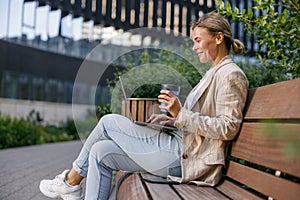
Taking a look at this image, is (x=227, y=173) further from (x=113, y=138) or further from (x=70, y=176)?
(x=70, y=176)

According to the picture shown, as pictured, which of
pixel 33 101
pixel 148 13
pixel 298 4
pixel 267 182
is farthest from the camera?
pixel 33 101

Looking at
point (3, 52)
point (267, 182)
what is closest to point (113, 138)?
point (267, 182)

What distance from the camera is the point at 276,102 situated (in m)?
2.08

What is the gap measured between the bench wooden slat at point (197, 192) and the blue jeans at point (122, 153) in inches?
11.1

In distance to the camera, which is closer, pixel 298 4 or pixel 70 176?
pixel 70 176

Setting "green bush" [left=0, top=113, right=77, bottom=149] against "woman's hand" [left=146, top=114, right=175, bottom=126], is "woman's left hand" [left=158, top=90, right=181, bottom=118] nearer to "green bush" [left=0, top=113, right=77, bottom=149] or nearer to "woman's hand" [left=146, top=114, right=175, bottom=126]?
"woman's hand" [left=146, top=114, right=175, bottom=126]

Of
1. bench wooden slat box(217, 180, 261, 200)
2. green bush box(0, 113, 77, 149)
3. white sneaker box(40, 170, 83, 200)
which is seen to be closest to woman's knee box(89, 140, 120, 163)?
white sneaker box(40, 170, 83, 200)

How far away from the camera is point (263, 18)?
346cm

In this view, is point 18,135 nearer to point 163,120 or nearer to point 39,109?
point 39,109

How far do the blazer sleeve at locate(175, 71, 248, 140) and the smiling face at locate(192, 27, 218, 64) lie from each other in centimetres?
28

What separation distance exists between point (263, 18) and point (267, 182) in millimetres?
1761

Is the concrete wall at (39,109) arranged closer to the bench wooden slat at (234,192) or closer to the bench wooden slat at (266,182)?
the bench wooden slat at (234,192)

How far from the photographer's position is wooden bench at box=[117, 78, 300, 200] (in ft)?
5.86

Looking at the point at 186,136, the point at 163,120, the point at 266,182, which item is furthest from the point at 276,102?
the point at 163,120
